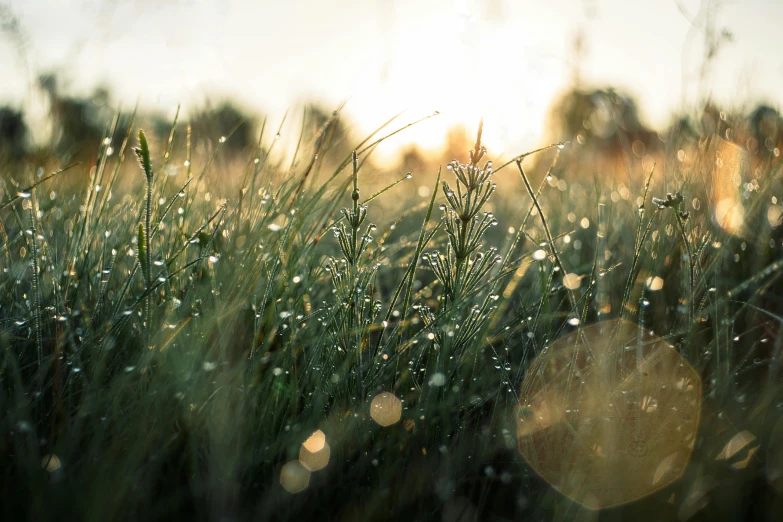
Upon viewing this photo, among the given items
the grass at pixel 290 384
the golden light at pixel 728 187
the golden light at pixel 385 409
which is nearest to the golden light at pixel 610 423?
the grass at pixel 290 384

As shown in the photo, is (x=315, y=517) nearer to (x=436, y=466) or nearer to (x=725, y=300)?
(x=436, y=466)

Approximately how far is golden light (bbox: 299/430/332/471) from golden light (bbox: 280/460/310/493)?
0.5 inches

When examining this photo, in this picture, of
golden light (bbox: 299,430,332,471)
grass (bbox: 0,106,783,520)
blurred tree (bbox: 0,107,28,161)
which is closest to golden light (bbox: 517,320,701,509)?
grass (bbox: 0,106,783,520)

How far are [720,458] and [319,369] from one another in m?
0.77

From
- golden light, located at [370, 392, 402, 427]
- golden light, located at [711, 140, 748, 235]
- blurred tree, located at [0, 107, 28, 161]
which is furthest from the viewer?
blurred tree, located at [0, 107, 28, 161]

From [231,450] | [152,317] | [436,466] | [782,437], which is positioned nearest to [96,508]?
[231,450]

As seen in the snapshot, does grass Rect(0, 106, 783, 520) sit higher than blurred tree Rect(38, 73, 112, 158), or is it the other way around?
blurred tree Rect(38, 73, 112, 158)

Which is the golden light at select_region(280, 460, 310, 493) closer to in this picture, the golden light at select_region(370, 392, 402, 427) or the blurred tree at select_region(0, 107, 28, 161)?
the golden light at select_region(370, 392, 402, 427)

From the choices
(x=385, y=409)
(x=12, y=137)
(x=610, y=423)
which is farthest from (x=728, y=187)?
(x=12, y=137)

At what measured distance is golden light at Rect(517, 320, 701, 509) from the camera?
0.92 meters

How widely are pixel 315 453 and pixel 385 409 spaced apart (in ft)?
0.55

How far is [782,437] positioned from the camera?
38.3 inches

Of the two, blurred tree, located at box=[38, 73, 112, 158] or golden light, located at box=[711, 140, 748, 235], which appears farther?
blurred tree, located at box=[38, 73, 112, 158]

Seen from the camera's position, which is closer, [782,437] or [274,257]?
[782,437]
